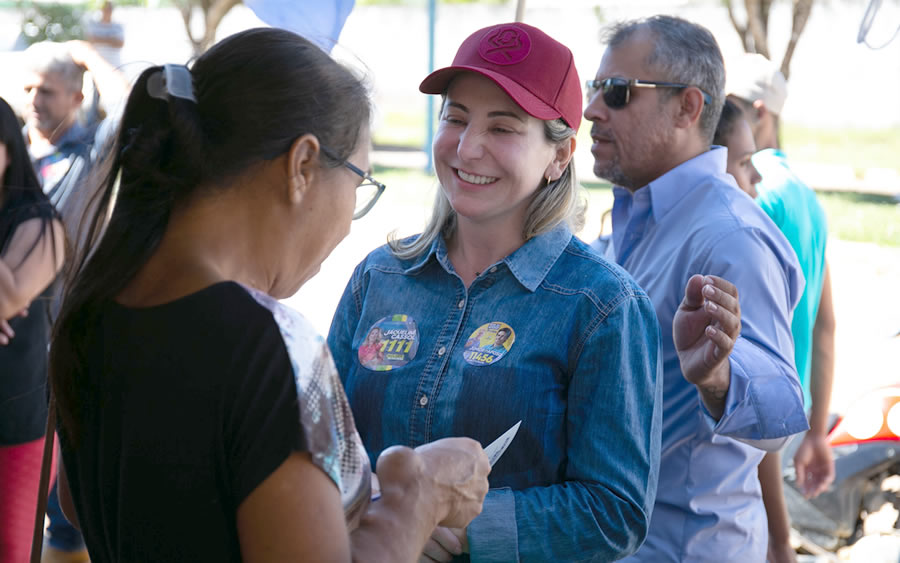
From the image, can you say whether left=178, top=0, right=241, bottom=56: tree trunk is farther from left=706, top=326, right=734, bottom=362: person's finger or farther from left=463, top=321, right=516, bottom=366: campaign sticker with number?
left=706, top=326, right=734, bottom=362: person's finger

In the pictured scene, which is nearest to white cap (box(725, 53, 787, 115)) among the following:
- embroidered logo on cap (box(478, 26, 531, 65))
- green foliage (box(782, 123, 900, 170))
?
embroidered logo on cap (box(478, 26, 531, 65))

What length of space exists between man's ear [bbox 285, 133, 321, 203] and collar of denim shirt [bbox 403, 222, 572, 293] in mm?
787

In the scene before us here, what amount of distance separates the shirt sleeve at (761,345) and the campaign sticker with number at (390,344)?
0.75 m

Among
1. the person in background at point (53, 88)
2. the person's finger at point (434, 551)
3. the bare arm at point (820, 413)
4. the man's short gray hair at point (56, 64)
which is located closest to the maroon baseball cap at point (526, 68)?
the person's finger at point (434, 551)

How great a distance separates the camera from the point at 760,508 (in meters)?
2.49

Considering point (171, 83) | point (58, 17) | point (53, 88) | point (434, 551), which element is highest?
point (171, 83)

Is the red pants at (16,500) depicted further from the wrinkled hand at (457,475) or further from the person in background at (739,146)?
the person in background at (739,146)

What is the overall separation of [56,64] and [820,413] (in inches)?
162

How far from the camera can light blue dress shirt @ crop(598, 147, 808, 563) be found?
216 centimetres

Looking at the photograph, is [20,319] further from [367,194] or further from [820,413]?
[820,413]

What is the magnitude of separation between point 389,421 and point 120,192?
0.88 meters

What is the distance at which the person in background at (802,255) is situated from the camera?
368 centimetres

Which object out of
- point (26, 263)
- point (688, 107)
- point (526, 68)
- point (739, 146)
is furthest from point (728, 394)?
point (26, 263)

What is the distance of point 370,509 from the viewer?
4.50ft
